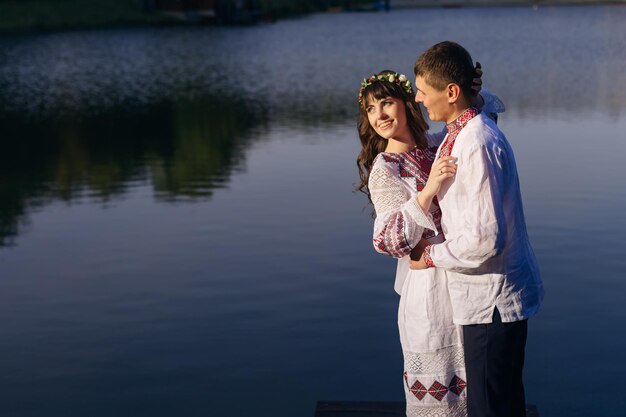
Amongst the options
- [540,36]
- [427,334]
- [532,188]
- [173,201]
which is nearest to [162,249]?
[173,201]

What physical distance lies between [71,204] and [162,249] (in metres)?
3.32

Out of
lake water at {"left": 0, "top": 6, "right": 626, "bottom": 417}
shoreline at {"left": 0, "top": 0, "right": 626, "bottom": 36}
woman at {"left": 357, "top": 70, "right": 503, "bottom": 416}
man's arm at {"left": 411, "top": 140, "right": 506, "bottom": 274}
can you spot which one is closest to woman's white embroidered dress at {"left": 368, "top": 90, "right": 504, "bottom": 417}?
woman at {"left": 357, "top": 70, "right": 503, "bottom": 416}

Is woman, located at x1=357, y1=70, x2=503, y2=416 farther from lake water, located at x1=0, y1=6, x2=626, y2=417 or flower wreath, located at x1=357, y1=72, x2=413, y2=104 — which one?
lake water, located at x1=0, y1=6, x2=626, y2=417

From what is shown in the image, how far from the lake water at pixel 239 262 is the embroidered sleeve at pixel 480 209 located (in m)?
3.27

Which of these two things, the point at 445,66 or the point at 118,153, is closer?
the point at 445,66

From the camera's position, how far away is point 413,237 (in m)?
4.05

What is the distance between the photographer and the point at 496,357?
4027 millimetres

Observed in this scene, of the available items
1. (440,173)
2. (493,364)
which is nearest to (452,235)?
(440,173)

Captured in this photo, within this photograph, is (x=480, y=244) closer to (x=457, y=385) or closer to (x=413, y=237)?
(x=413, y=237)

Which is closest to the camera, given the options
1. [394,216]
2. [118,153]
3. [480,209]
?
[480,209]

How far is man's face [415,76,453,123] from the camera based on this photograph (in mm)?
3916

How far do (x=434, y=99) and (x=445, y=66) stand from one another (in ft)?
0.49

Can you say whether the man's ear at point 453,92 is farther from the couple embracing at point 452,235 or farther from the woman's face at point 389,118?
the woman's face at point 389,118

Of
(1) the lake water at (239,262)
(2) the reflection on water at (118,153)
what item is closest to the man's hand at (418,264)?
(1) the lake water at (239,262)
